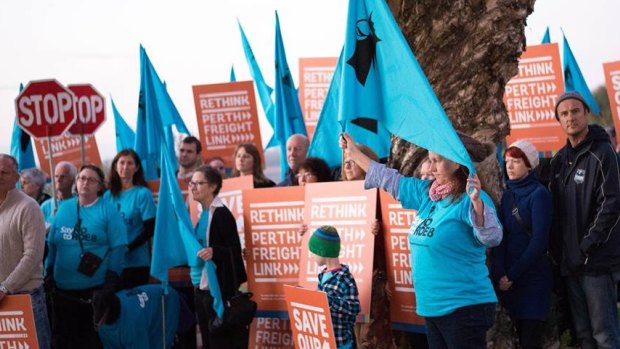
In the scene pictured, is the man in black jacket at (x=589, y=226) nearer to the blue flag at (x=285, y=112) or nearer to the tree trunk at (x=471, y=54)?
the tree trunk at (x=471, y=54)

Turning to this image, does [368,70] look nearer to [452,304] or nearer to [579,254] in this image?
[452,304]

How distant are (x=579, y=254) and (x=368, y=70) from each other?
83.5 inches

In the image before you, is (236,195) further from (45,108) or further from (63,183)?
(45,108)

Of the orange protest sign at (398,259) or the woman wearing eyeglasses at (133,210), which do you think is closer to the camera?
the orange protest sign at (398,259)

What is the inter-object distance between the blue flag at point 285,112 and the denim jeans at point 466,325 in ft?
20.3

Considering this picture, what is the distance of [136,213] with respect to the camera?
31.1ft

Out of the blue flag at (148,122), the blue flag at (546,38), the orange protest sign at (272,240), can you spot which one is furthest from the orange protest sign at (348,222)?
the blue flag at (546,38)

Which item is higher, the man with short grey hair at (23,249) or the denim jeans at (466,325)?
the man with short grey hair at (23,249)

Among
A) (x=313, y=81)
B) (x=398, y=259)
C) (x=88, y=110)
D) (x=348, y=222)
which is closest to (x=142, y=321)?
(x=348, y=222)

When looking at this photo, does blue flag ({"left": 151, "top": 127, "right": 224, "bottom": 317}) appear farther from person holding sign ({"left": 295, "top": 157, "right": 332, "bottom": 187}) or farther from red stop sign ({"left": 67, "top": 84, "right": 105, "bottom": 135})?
red stop sign ({"left": 67, "top": 84, "right": 105, "bottom": 135})

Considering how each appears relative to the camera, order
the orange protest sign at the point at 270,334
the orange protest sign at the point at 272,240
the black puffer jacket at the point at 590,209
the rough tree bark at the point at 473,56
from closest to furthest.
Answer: the black puffer jacket at the point at 590,209 → the rough tree bark at the point at 473,56 → the orange protest sign at the point at 272,240 → the orange protest sign at the point at 270,334

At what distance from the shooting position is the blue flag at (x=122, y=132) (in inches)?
612

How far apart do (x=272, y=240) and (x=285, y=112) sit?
381cm

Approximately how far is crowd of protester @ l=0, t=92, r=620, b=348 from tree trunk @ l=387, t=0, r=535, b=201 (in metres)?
0.29
